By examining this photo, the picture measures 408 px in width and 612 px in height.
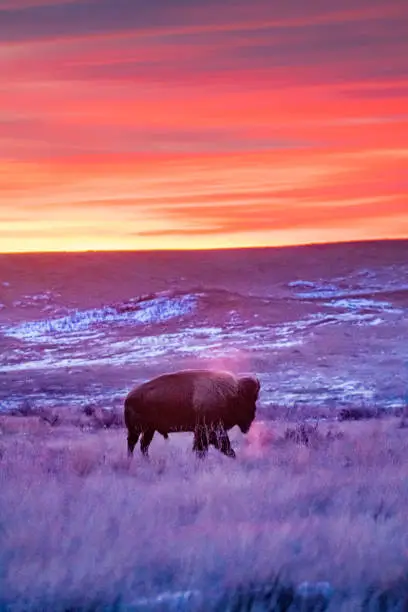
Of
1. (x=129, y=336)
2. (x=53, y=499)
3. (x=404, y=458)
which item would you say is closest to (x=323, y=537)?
(x=53, y=499)

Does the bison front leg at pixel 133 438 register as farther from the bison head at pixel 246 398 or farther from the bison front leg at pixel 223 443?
the bison head at pixel 246 398

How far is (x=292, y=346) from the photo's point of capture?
54938 mm

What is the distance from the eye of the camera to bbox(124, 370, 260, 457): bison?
45.1 ft

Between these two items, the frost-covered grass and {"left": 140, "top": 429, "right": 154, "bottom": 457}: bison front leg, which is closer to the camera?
the frost-covered grass

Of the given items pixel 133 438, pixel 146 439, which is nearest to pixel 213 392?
pixel 146 439

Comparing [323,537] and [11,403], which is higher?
[323,537]

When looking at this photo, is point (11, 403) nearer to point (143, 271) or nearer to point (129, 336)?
point (129, 336)

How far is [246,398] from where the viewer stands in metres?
14.2

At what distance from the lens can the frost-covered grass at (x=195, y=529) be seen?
273 inches

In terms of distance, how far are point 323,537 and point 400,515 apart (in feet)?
3.30

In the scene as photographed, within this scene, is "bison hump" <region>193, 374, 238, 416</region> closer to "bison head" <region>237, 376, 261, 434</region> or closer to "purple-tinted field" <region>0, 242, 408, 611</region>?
"bison head" <region>237, 376, 261, 434</region>

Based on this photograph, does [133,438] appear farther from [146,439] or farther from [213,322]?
[213,322]

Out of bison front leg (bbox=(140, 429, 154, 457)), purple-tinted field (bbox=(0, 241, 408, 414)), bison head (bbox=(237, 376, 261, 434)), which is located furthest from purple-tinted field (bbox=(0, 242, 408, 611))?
purple-tinted field (bbox=(0, 241, 408, 414))

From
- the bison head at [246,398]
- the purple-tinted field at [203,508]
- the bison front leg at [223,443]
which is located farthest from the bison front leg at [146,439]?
the bison head at [246,398]
